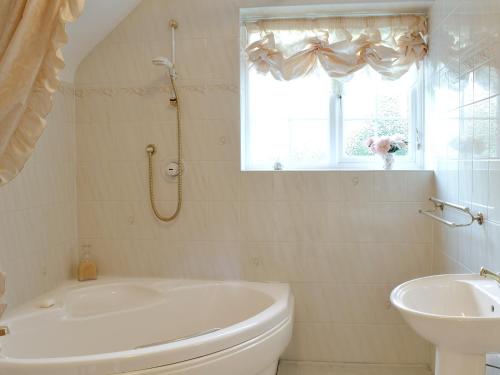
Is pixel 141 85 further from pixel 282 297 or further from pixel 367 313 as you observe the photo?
pixel 367 313

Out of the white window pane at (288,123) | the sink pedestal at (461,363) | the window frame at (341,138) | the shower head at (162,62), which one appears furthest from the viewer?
the white window pane at (288,123)

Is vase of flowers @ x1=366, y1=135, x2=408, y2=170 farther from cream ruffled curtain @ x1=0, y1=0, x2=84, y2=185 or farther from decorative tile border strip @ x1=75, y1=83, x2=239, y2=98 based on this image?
cream ruffled curtain @ x1=0, y1=0, x2=84, y2=185

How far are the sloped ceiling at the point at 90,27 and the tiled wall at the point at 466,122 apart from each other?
191 cm

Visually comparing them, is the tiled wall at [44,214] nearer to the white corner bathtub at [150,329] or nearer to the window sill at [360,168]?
the white corner bathtub at [150,329]

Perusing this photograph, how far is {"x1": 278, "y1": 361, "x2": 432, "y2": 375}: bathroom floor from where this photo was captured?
2.76m

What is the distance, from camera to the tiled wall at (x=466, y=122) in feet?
6.02

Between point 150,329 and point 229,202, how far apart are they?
910 mm

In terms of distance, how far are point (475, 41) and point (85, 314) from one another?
8.36ft

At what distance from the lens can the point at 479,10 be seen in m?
1.95

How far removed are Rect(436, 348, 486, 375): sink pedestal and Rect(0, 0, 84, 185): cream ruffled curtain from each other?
1610 millimetres

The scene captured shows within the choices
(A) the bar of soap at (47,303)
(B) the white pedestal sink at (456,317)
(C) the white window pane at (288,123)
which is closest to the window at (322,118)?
(C) the white window pane at (288,123)

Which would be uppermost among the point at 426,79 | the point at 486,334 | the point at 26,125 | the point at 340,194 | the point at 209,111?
the point at 426,79

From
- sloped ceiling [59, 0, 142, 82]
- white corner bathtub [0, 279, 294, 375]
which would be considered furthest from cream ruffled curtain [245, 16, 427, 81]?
white corner bathtub [0, 279, 294, 375]

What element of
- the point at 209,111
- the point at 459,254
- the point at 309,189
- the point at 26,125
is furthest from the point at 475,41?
the point at 26,125
